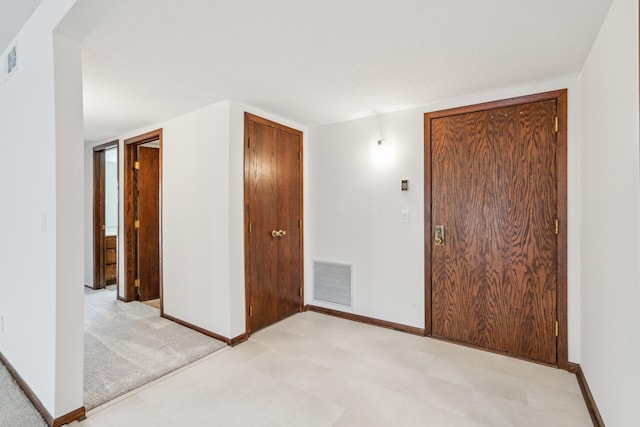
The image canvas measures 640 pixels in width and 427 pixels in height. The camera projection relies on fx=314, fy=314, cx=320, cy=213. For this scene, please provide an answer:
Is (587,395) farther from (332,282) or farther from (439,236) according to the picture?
(332,282)

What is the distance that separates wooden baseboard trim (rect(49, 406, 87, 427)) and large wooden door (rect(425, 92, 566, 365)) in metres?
2.72

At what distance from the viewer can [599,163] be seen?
1.84 metres

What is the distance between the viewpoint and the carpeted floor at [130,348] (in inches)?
86.6

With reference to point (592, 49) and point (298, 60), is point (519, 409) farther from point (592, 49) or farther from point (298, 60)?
point (298, 60)

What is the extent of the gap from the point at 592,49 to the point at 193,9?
7.66 ft

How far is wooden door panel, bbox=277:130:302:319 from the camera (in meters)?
3.49

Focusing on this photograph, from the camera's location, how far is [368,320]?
3375mm

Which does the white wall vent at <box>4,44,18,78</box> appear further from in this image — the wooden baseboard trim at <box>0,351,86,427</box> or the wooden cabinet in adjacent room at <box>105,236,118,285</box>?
the wooden cabinet in adjacent room at <box>105,236,118,285</box>

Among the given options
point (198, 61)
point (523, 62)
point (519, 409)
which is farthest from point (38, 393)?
point (523, 62)

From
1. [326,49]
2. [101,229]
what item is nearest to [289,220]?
[326,49]

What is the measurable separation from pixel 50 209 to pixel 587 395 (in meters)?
3.43

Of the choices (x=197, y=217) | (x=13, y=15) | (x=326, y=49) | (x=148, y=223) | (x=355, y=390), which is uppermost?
(x=13, y=15)

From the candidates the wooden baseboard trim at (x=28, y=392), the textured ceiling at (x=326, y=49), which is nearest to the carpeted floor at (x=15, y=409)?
the wooden baseboard trim at (x=28, y=392)

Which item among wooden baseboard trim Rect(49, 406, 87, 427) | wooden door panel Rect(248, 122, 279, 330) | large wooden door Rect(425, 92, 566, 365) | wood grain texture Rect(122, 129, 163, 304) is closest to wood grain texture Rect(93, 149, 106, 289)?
wood grain texture Rect(122, 129, 163, 304)
